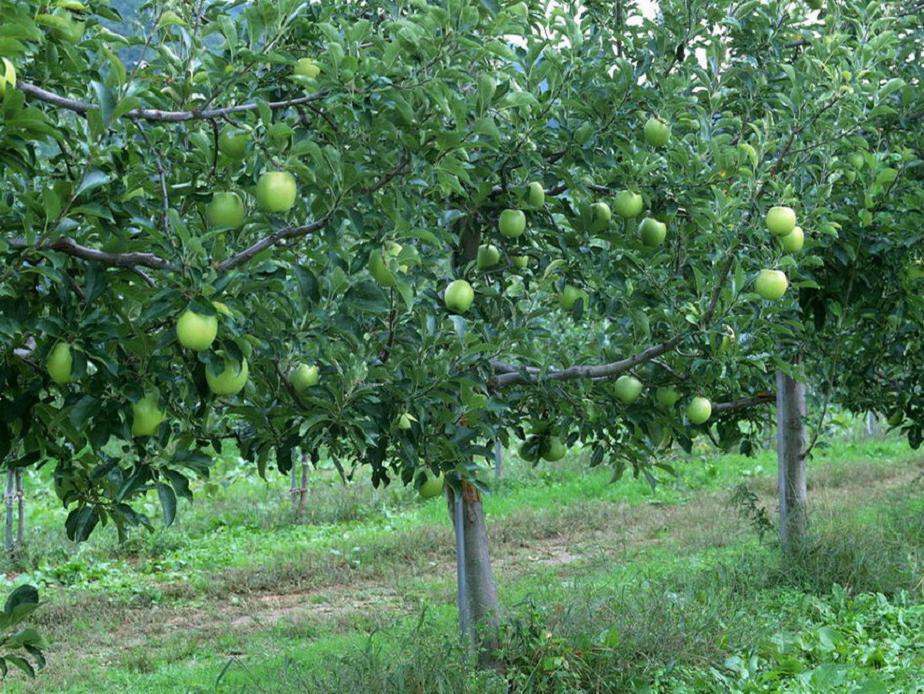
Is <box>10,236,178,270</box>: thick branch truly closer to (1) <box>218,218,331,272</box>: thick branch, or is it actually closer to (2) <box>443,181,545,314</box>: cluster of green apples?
(1) <box>218,218,331,272</box>: thick branch

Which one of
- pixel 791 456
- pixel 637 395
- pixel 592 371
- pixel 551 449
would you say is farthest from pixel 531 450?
pixel 791 456

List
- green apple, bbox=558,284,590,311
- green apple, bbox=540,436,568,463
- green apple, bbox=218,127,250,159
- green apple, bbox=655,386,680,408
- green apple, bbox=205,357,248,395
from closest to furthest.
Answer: green apple, bbox=205,357,248,395, green apple, bbox=218,127,250,159, green apple, bbox=558,284,590,311, green apple, bbox=655,386,680,408, green apple, bbox=540,436,568,463

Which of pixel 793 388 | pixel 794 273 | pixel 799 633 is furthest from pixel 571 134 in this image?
pixel 793 388

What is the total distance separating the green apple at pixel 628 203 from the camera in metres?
3.39

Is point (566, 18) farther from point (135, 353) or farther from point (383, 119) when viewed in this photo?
point (135, 353)

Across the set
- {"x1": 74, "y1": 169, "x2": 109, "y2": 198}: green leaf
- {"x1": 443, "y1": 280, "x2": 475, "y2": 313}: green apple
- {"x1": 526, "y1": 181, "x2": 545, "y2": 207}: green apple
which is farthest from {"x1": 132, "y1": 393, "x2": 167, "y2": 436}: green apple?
{"x1": 526, "y1": 181, "x2": 545, "y2": 207}: green apple

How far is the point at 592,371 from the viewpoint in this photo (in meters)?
3.57

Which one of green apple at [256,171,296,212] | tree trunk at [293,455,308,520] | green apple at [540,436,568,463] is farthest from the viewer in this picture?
tree trunk at [293,455,308,520]

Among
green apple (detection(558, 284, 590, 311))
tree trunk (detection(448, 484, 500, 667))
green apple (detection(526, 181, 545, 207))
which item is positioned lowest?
tree trunk (detection(448, 484, 500, 667))

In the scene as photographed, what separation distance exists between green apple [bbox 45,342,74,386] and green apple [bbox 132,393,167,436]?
7.0 inches

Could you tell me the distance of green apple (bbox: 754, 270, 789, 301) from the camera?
3.14 m

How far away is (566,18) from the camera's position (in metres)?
3.21

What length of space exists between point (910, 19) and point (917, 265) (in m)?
1.48

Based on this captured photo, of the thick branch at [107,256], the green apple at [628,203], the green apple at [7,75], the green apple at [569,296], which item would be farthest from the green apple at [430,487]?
the green apple at [7,75]
